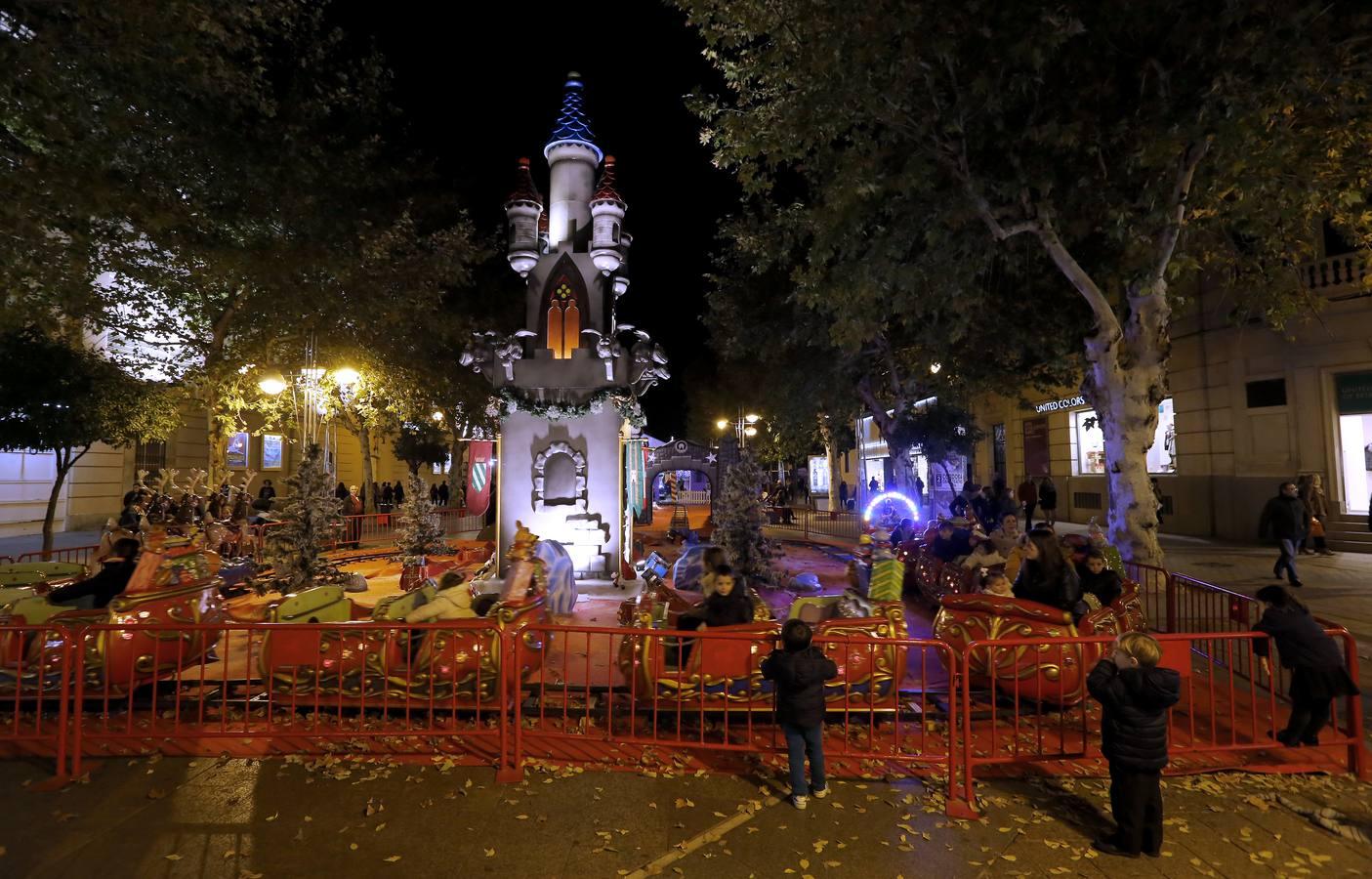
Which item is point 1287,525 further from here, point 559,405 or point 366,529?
point 366,529

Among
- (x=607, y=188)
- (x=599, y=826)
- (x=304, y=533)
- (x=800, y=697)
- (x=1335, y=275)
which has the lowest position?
(x=599, y=826)

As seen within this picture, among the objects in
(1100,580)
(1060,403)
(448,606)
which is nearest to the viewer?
(448,606)

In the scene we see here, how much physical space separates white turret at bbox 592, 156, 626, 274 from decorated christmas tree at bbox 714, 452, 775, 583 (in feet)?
15.6

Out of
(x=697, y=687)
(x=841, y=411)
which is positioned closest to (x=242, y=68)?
(x=697, y=687)

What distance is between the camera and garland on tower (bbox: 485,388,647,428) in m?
12.4

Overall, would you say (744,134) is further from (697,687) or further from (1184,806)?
(1184,806)

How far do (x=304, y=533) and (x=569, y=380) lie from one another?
557 centimetres

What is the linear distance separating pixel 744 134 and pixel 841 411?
12470 millimetres

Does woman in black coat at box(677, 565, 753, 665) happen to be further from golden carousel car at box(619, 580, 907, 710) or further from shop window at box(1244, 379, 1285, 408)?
shop window at box(1244, 379, 1285, 408)

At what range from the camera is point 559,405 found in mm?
12367

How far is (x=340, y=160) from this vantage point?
16.0m

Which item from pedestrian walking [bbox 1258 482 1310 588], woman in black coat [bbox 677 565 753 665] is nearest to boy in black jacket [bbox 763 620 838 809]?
woman in black coat [bbox 677 565 753 665]

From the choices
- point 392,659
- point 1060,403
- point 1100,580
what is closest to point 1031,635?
point 1100,580

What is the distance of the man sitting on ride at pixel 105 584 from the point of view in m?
6.80
